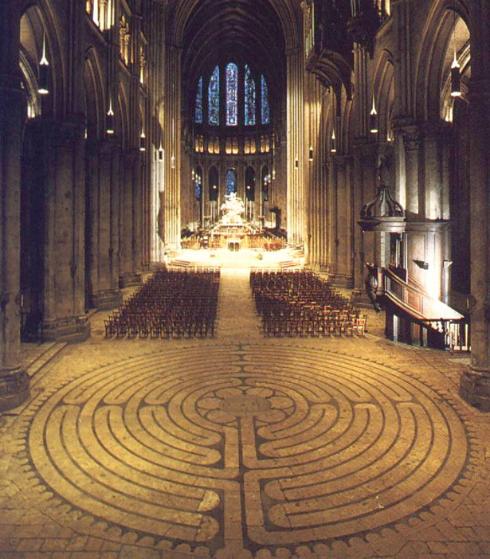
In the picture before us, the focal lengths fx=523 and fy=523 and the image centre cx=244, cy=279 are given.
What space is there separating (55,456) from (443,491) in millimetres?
6015

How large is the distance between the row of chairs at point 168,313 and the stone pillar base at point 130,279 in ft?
9.21

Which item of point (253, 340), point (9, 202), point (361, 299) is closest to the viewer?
point (9, 202)

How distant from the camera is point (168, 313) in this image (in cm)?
1944

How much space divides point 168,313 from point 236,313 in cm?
324

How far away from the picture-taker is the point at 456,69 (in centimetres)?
1105

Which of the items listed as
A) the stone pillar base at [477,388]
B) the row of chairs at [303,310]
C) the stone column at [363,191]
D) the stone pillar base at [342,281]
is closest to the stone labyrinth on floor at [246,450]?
the stone pillar base at [477,388]

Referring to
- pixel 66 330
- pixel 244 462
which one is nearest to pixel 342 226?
pixel 66 330

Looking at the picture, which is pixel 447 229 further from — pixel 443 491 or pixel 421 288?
pixel 443 491

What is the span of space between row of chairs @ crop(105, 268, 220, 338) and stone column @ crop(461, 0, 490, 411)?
29.0ft

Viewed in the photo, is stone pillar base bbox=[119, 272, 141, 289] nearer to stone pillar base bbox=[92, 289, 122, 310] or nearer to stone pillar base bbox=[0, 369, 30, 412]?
stone pillar base bbox=[92, 289, 122, 310]

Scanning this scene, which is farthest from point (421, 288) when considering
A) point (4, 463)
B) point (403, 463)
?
point (4, 463)

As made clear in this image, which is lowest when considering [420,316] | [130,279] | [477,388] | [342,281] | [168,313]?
[477,388]

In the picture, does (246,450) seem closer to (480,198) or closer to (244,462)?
(244,462)

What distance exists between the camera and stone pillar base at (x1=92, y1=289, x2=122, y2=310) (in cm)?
2228
